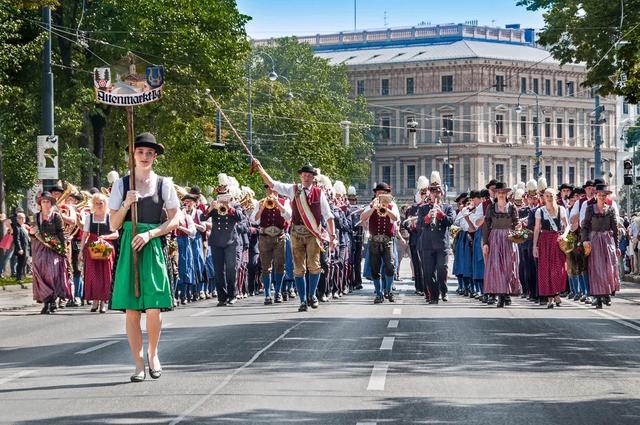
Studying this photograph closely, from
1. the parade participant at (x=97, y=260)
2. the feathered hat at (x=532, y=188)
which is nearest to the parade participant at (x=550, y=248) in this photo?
Result: the feathered hat at (x=532, y=188)

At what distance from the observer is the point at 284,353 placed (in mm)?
15062

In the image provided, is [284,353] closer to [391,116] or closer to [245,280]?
[245,280]

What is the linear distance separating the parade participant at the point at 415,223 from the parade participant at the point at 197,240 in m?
3.85

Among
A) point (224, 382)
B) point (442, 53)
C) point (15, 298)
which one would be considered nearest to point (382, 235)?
point (15, 298)

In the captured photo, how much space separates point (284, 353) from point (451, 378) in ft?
8.58

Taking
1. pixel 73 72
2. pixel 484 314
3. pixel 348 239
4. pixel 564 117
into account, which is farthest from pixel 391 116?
pixel 484 314

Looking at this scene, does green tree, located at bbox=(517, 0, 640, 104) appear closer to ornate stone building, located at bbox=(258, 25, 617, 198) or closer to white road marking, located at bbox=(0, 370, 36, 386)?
white road marking, located at bbox=(0, 370, 36, 386)

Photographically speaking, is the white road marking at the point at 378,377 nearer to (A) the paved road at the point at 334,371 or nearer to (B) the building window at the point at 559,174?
(A) the paved road at the point at 334,371

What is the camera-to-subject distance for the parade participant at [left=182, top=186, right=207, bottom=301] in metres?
27.9

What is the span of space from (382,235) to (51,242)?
571 centimetres

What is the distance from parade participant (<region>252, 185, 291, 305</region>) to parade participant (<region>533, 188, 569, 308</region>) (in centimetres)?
414

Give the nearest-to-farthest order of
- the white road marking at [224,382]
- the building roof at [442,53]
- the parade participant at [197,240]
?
1. the white road marking at [224,382]
2. the parade participant at [197,240]
3. the building roof at [442,53]

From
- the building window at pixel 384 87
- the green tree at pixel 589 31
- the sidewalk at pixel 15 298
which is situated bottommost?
the sidewalk at pixel 15 298

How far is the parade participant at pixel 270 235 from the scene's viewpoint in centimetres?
2583
